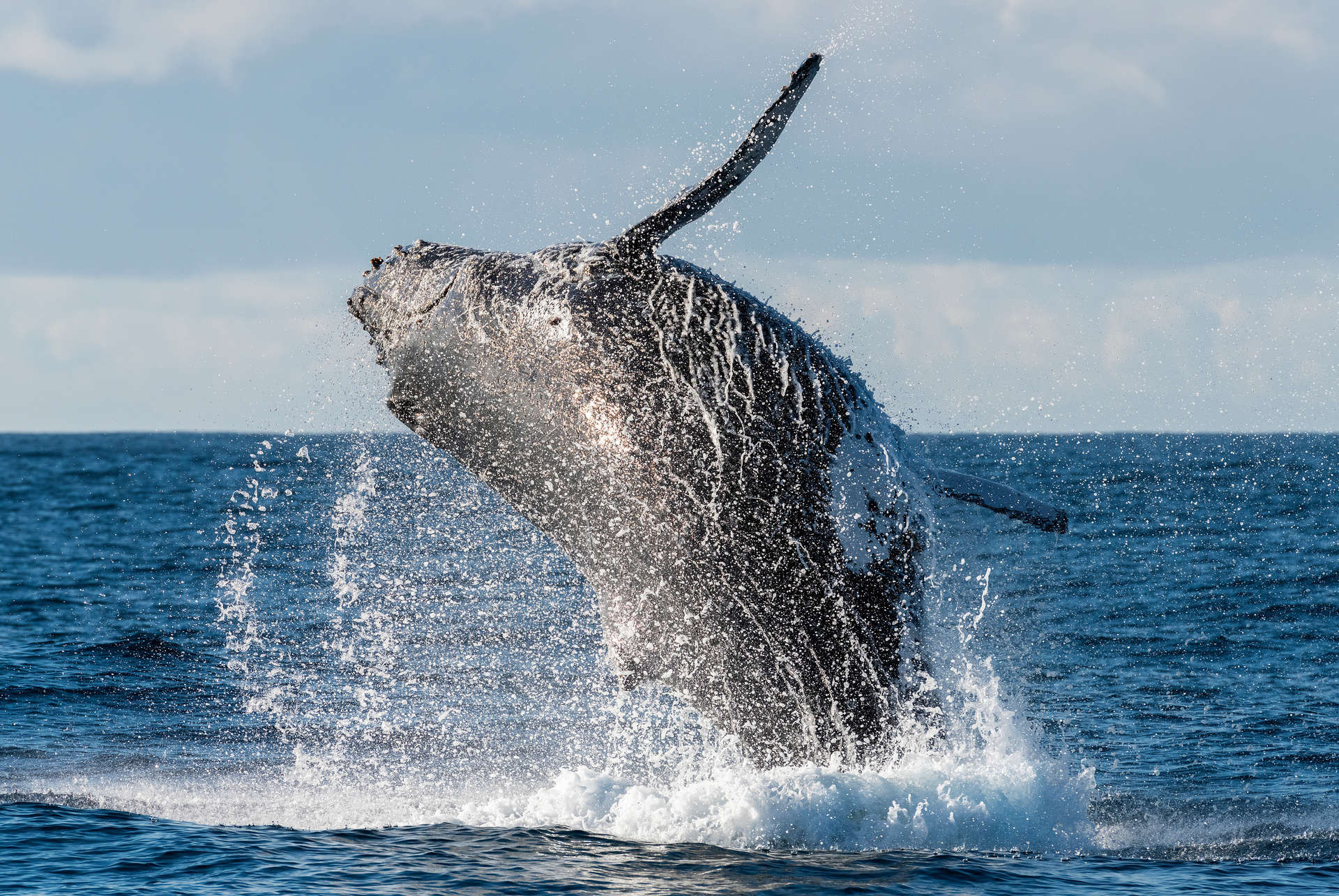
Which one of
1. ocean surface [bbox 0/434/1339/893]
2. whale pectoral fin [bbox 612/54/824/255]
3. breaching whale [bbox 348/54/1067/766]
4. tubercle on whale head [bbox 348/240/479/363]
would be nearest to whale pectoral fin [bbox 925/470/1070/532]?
breaching whale [bbox 348/54/1067/766]

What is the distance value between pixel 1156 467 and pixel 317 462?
7657 cm

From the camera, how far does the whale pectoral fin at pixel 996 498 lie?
10.1m

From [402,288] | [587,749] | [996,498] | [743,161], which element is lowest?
[587,749]

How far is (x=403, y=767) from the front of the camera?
13.6 m

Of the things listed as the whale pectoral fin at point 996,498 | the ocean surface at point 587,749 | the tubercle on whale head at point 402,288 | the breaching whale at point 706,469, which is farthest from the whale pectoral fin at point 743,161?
the ocean surface at point 587,749

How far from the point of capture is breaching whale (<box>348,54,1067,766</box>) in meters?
9.30

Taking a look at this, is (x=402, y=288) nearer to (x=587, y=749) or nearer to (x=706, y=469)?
(x=706, y=469)

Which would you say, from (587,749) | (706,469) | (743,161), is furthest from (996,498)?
(587,749)

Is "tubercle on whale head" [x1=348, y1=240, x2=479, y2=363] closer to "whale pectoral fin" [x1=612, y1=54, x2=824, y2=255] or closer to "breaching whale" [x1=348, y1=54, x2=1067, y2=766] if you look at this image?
"breaching whale" [x1=348, y1=54, x2=1067, y2=766]

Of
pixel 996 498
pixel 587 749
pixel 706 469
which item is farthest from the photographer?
pixel 587 749

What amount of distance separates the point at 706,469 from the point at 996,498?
2.47 meters

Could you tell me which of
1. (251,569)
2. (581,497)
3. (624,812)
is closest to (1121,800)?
(624,812)

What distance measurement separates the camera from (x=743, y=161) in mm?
9312

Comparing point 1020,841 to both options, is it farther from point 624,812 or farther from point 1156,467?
point 1156,467
